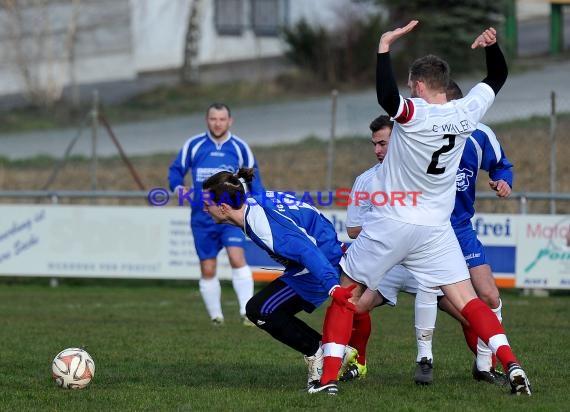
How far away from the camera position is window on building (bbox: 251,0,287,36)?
1462 inches

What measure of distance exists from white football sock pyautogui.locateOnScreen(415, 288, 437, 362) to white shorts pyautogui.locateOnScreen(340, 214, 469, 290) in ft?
2.20

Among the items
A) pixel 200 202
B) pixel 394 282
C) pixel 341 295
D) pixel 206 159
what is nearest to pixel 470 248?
pixel 394 282

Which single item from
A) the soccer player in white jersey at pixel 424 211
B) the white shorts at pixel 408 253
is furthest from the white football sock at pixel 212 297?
the white shorts at pixel 408 253

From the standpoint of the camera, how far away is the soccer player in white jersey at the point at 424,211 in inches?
248

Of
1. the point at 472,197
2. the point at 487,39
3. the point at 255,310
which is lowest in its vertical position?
the point at 255,310

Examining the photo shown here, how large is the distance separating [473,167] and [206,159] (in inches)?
167

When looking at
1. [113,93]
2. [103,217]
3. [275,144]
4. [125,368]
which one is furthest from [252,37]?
[125,368]

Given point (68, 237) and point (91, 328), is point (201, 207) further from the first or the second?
point (68, 237)

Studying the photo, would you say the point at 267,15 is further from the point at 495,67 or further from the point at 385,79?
the point at 385,79

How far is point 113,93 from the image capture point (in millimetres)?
31594

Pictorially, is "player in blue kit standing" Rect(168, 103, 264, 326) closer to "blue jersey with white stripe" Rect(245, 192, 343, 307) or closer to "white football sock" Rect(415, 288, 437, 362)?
"white football sock" Rect(415, 288, 437, 362)

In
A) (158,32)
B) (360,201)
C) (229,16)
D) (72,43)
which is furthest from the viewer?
(229,16)

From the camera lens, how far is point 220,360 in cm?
834

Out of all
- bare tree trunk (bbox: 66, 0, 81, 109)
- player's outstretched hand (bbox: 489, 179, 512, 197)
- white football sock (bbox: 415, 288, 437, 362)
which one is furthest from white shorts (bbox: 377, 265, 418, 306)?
bare tree trunk (bbox: 66, 0, 81, 109)
